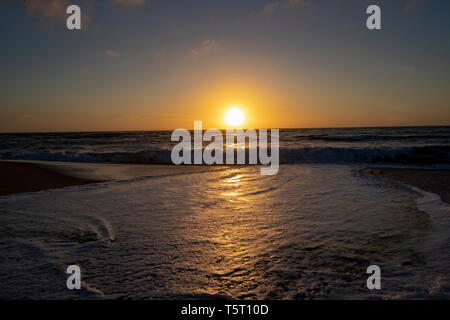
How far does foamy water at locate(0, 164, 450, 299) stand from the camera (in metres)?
2.37

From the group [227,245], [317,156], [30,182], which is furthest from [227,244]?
[317,156]

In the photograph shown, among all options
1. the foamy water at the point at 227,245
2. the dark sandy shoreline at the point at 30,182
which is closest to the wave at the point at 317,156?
the dark sandy shoreline at the point at 30,182

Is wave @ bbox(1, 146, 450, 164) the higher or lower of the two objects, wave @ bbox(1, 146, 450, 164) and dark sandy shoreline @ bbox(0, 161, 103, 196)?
the higher

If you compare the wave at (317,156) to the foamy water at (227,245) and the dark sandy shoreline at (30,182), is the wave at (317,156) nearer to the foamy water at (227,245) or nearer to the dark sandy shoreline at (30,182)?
the dark sandy shoreline at (30,182)

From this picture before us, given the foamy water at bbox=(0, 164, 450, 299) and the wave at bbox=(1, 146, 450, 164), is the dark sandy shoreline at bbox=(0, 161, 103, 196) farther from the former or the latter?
the wave at bbox=(1, 146, 450, 164)

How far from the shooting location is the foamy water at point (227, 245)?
7.76 ft

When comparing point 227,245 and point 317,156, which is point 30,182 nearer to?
point 227,245

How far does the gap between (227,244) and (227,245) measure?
0.03 m

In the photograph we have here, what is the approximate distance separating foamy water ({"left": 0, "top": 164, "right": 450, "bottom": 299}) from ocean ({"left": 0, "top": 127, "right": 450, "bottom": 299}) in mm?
15

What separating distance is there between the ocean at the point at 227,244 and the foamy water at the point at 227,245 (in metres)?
0.02

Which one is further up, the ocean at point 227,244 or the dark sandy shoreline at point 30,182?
the dark sandy shoreline at point 30,182

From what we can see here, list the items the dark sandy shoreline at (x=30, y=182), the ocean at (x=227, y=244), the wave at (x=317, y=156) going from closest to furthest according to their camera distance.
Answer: the ocean at (x=227, y=244) < the dark sandy shoreline at (x=30, y=182) < the wave at (x=317, y=156)

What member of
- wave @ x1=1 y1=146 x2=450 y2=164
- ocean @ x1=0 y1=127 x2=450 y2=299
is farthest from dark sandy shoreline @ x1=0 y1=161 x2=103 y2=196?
wave @ x1=1 y1=146 x2=450 y2=164
